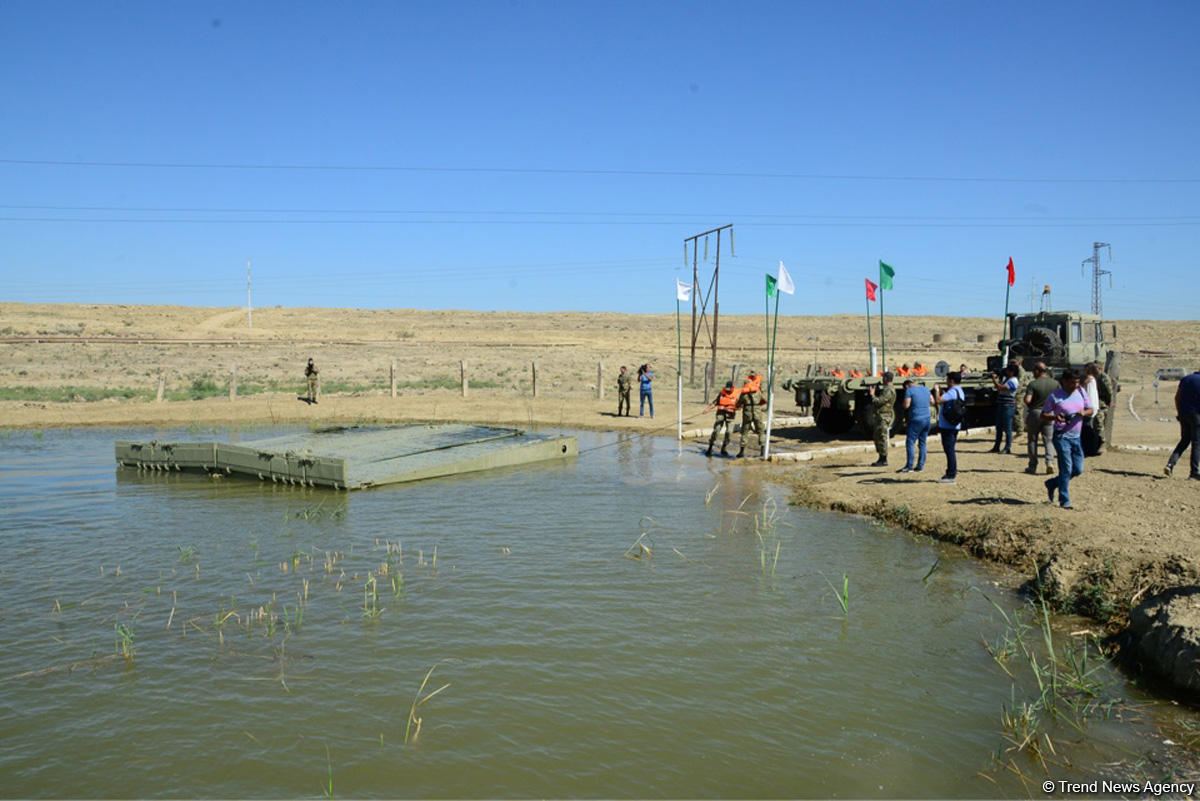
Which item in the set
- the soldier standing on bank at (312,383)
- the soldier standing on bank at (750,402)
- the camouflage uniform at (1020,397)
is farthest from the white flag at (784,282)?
the soldier standing on bank at (312,383)

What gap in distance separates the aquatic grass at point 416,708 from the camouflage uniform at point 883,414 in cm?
974

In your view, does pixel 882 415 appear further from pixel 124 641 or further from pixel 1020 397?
pixel 124 641

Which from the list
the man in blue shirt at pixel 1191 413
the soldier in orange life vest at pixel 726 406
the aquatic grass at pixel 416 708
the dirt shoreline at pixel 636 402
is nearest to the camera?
the aquatic grass at pixel 416 708

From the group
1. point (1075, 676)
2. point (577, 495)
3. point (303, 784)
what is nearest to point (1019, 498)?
point (1075, 676)

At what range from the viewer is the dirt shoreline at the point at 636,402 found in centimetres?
902

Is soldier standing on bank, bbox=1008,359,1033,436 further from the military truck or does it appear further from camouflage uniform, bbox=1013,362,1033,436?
the military truck

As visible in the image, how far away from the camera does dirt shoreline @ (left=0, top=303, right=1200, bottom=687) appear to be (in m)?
9.02

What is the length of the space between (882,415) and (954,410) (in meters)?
2.43

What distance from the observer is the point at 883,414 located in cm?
1447

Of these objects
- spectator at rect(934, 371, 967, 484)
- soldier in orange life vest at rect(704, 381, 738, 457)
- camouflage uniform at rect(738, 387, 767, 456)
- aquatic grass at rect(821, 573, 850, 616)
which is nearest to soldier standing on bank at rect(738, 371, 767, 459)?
camouflage uniform at rect(738, 387, 767, 456)

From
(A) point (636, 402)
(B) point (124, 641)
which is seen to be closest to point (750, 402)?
(B) point (124, 641)

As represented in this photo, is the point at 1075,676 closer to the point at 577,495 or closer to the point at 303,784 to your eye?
the point at 303,784

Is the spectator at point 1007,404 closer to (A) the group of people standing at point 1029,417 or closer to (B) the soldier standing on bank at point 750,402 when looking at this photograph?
(A) the group of people standing at point 1029,417

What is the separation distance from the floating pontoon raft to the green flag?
7.68 meters
